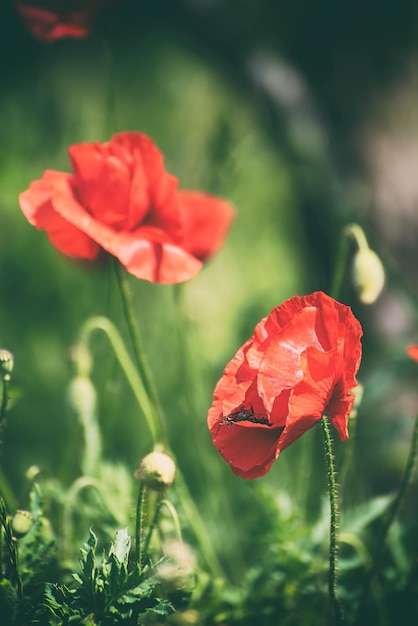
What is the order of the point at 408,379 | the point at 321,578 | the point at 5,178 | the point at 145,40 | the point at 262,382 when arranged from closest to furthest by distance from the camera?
1. the point at 262,382
2. the point at 321,578
3. the point at 408,379
4. the point at 5,178
5. the point at 145,40

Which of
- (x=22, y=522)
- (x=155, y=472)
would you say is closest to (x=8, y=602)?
(x=22, y=522)

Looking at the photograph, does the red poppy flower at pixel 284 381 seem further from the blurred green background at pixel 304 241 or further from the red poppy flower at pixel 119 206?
the blurred green background at pixel 304 241

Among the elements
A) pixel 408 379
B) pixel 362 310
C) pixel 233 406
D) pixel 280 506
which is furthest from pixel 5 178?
pixel 233 406

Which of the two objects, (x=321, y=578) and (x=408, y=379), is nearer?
(x=321, y=578)

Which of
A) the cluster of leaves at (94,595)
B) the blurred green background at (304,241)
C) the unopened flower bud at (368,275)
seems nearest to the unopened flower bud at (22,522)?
the cluster of leaves at (94,595)

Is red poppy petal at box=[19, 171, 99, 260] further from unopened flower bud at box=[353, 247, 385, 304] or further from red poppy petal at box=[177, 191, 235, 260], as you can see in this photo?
unopened flower bud at box=[353, 247, 385, 304]

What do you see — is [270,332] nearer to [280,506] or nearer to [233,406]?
[233,406]
